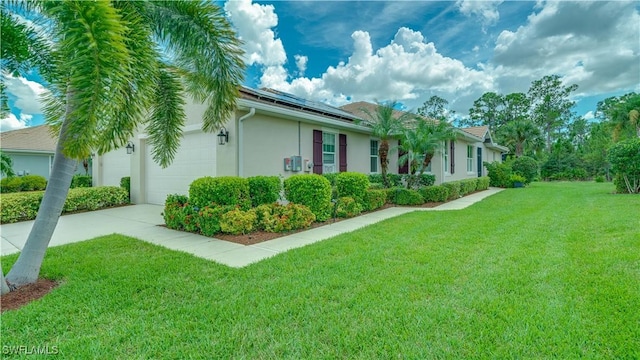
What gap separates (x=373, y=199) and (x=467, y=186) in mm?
8169

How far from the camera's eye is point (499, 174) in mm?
21094

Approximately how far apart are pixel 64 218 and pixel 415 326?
10.9 meters

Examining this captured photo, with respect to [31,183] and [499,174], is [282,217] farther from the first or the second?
[499,174]

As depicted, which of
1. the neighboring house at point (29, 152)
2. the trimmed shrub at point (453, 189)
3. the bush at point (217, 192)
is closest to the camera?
the bush at point (217, 192)

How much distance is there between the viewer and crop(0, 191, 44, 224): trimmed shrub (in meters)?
8.45

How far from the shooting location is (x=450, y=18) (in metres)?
11.4

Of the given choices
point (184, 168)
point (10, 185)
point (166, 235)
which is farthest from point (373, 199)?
point (10, 185)

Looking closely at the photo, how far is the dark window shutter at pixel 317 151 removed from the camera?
1137cm

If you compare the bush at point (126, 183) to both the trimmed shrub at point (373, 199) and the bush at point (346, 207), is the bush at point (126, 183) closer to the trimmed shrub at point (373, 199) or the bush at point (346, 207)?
the bush at point (346, 207)

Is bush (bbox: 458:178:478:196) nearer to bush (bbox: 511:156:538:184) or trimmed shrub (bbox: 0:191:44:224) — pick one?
→ bush (bbox: 511:156:538:184)

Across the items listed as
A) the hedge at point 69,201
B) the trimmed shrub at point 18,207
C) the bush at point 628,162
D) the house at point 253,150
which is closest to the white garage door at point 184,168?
the house at point 253,150

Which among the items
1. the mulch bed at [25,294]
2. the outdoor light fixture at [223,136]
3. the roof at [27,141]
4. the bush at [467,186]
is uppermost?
the roof at [27,141]

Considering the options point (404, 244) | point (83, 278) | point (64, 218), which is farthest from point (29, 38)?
point (64, 218)

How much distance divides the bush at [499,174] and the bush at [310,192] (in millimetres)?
18003
